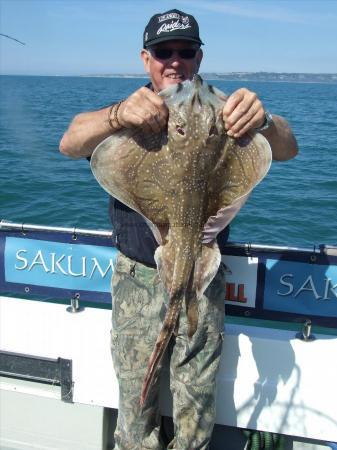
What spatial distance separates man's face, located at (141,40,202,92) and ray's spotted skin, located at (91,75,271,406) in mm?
565

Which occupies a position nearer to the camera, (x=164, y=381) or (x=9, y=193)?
(x=164, y=381)

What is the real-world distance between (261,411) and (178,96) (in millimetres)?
2171

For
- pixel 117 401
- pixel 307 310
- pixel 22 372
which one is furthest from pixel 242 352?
pixel 22 372

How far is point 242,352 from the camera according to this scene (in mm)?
3295

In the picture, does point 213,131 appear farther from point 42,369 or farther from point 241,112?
point 42,369

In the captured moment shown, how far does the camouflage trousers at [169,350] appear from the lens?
2877 millimetres

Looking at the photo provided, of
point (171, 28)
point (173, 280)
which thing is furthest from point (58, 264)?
point (171, 28)

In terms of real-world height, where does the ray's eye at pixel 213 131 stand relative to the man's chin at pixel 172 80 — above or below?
below

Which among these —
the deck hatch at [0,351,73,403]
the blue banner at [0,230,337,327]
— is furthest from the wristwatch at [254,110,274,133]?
the deck hatch at [0,351,73,403]

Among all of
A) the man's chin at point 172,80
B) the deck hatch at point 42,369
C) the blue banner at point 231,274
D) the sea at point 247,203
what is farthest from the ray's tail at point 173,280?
the sea at point 247,203

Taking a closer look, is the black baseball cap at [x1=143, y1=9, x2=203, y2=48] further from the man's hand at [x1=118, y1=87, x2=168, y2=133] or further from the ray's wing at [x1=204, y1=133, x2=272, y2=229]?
the ray's wing at [x1=204, y1=133, x2=272, y2=229]

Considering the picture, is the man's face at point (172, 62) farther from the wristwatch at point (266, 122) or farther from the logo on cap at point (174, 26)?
the wristwatch at point (266, 122)

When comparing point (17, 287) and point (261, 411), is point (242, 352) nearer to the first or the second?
point (261, 411)

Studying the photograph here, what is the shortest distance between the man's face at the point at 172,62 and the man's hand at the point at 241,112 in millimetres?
631
